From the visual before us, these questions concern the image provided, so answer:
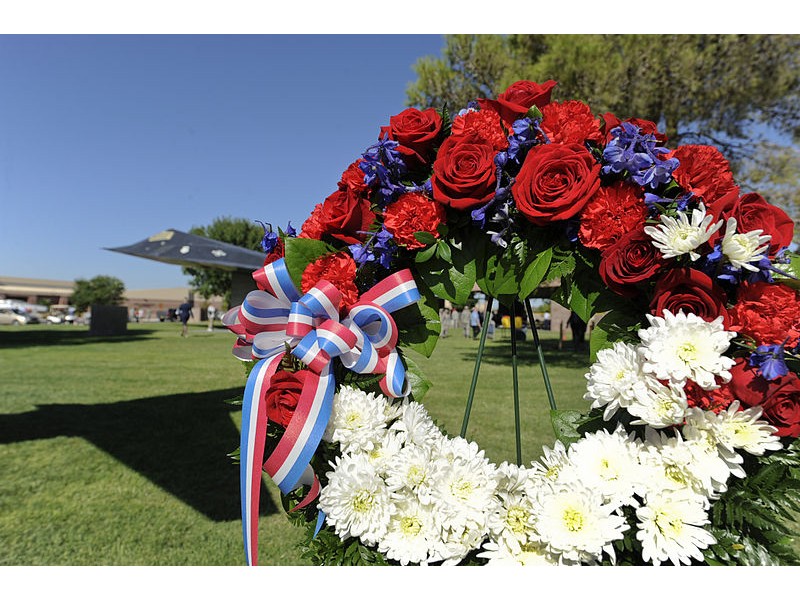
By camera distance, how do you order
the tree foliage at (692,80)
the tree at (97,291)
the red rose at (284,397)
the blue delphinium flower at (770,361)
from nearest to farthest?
the blue delphinium flower at (770,361)
the red rose at (284,397)
the tree foliage at (692,80)
the tree at (97,291)

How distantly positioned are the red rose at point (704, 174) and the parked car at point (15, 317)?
159 ft

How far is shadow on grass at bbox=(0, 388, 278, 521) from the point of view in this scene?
14.2 ft

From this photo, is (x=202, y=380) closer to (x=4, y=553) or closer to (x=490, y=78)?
(x=4, y=553)

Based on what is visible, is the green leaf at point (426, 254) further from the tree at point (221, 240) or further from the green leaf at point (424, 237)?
the tree at point (221, 240)

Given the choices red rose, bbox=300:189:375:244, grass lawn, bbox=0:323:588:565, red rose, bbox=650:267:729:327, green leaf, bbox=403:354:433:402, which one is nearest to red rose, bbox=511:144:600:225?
red rose, bbox=650:267:729:327

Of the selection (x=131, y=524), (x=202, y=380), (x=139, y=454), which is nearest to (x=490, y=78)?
(x=202, y=380)

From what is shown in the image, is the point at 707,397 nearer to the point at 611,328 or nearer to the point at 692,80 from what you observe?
the point at 611,328

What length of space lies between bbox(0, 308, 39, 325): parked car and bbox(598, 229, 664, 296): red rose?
159 ft

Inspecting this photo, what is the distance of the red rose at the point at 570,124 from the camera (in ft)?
5.34

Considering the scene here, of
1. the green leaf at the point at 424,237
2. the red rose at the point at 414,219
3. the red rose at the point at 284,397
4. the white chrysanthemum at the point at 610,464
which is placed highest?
the red rose at the point at 414,219

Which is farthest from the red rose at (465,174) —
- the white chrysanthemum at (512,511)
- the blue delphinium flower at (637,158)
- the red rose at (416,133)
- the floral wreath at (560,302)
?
the white chrysanthemum at (512,511)

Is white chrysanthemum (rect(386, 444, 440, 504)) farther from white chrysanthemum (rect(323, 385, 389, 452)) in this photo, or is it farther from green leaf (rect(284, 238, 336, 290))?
green leaf (rect(284, 238, 336, 290))

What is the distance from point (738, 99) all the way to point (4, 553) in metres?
15.3

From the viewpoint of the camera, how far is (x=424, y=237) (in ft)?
5.20
